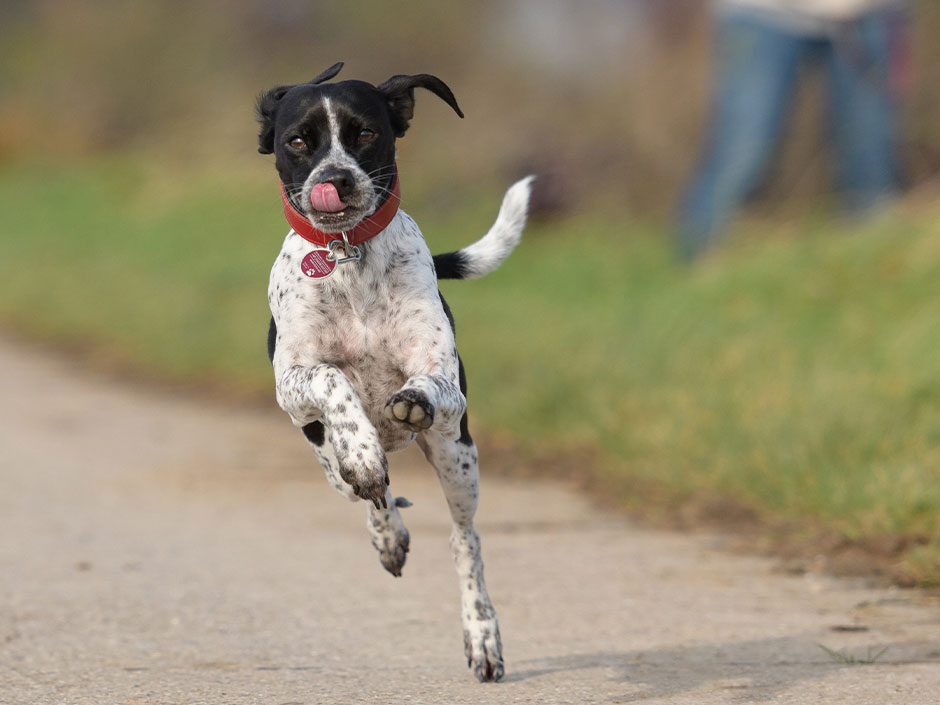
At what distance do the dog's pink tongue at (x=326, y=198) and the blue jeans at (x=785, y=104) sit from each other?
6.94 metres

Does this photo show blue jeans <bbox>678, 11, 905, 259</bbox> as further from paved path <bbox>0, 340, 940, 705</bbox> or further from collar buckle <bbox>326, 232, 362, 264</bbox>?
collar buckle <bbox>326, 232, 362, 264</bbox>

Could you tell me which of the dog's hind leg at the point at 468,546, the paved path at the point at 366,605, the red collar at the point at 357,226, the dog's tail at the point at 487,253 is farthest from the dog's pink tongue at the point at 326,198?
the paved path at the point at 366,605

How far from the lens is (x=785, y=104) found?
10.1 meters

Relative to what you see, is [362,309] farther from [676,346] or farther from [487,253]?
[676,346]

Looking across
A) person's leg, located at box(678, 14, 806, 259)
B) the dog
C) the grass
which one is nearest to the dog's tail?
the dog

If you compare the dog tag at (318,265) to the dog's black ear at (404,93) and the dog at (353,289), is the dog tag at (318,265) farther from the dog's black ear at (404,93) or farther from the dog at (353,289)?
the dog's black ear at (404,93)

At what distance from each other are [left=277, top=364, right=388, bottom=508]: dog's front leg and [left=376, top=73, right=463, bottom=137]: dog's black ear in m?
0.68

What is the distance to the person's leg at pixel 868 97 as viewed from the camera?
972 cm

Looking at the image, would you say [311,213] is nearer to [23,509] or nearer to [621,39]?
[23,509]

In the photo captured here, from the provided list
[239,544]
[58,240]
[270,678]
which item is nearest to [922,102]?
[239,544]

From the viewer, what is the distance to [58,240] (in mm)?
17234

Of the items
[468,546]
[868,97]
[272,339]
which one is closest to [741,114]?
[868,97]

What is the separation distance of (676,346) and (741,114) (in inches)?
93.5

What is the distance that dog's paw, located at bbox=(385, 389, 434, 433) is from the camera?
3154mm
